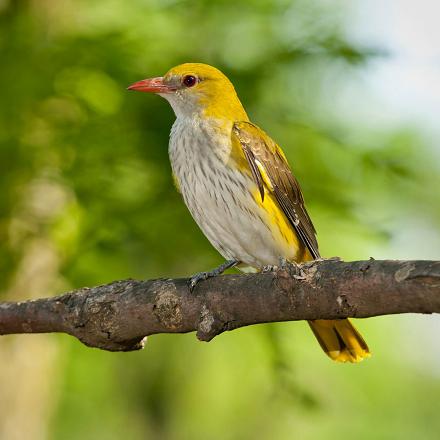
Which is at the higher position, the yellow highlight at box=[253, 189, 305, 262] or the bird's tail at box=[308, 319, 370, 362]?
the yellow highlight at box=[253, 189, 305, 262]

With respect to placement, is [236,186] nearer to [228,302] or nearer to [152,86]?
[152,86]

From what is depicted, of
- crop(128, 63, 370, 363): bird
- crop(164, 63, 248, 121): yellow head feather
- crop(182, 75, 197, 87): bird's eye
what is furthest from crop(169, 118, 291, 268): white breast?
crop(182, 75, 197, 87): bird's eye

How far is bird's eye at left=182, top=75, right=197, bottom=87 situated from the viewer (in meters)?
4.15

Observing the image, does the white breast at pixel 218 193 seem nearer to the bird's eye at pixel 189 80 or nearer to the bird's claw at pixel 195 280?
the bird's eye at pixel 189 80

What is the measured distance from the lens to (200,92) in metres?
4.20

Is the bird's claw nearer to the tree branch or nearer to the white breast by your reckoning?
the tree branch

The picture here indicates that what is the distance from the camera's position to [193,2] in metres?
4.30

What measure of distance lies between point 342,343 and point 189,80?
144cm

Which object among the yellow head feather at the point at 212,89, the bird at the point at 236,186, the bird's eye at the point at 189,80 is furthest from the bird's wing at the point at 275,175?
the bird's eye at the point at 189,80

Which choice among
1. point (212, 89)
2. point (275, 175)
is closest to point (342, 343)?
point (275, 175)

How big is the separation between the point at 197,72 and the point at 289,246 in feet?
3.05

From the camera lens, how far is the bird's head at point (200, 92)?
160 inches

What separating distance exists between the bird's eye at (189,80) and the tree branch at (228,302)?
4.44 ft

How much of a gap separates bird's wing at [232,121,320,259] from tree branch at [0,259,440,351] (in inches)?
37.9
